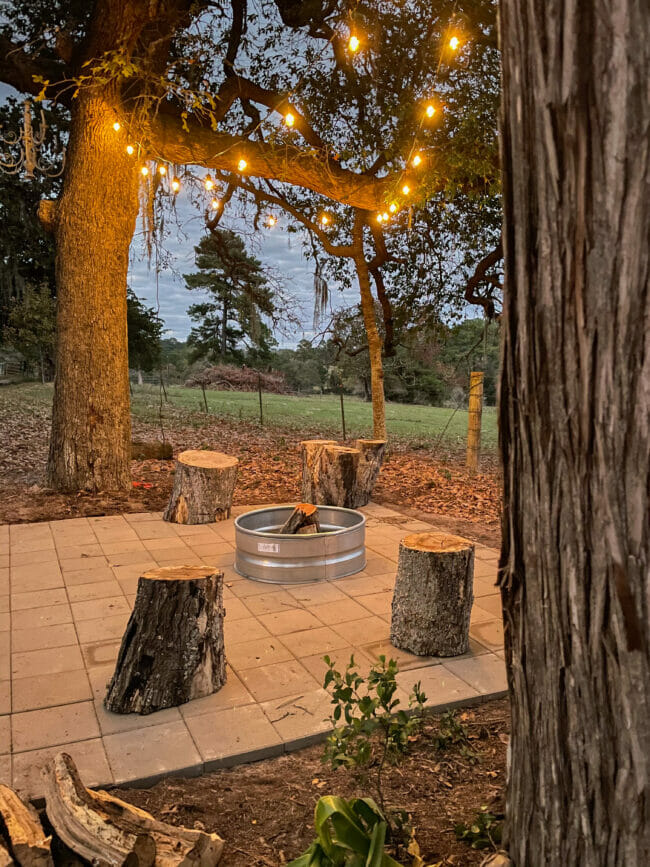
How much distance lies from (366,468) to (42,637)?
378 cm

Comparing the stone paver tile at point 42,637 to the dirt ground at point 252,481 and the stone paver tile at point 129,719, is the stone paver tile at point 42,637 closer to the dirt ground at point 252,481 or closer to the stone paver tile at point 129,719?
the stone paver tile at point 129,719

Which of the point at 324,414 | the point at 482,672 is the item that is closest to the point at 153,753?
the point at 482,672

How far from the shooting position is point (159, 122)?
6.85 metres

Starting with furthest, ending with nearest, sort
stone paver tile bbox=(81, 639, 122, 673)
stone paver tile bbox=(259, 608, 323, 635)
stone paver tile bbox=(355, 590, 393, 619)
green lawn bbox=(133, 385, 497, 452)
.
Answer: green lawn bbox=(133, 385, 497, 452)
stone paver tile bbox=(355, 590, 393, 619)
stone paver tile bbox=(259, 608, 323, 635)
stone paver tile bbox=(81, 639, 122, 673)

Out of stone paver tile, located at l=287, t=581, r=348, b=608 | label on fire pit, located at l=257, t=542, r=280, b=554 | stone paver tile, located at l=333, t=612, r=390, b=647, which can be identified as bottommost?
stone paver tile, located at l=333, t=612, r=390, b=647

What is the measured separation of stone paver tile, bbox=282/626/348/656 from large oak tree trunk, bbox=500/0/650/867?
192cm

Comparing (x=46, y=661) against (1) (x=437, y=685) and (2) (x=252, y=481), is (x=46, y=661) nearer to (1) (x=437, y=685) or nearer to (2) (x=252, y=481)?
(1) (x=437, y=685)

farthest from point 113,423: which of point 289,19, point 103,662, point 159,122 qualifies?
point 289,19

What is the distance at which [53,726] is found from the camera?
2551mm

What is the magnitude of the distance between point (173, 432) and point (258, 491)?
5.65 metres

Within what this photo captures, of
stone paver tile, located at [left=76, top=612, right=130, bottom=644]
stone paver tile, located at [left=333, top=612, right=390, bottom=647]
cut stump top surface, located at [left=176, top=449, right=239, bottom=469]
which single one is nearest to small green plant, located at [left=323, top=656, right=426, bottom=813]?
stone paver tile, located at [left=333, top=612, right=390, bottom=647]

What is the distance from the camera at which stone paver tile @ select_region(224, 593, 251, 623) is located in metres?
3.68

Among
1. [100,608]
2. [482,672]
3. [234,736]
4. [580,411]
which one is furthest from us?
[100,608]

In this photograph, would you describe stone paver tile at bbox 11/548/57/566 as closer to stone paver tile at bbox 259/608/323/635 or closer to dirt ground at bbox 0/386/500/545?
dirt ground at bbox 0/386/500/545
